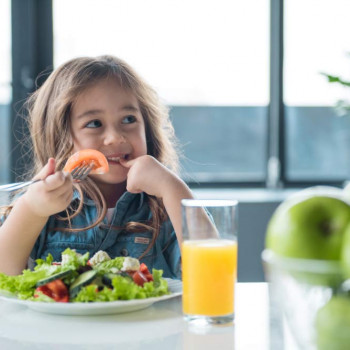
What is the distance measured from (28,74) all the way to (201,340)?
2.62m

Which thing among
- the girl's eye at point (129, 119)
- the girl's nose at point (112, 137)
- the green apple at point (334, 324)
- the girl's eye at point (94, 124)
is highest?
the girl's eye at point (129, 119)

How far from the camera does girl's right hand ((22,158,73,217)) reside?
3.96 ft

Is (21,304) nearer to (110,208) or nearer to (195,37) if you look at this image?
(110,208)

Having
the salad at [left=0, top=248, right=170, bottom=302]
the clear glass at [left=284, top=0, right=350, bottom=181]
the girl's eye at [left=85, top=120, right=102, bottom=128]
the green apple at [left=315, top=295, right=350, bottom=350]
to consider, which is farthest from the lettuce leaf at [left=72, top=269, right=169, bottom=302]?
the clear glass at [left=284, top=0, right=350, bottom=181]

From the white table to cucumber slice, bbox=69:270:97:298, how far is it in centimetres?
4

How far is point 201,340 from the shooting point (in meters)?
0.81

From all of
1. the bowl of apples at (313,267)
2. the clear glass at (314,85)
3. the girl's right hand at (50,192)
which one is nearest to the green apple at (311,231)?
the bowl of apples at (313,267)

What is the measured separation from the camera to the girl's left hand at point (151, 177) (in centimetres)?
143

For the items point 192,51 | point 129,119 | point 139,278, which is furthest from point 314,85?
point 139,278

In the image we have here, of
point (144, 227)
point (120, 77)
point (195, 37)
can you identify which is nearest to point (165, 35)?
point (195, 37)

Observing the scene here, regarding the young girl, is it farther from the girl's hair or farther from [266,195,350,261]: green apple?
[266,195,350,261]: green apple

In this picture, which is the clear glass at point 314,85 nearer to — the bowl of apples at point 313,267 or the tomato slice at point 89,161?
the tomato slice at point 89,161

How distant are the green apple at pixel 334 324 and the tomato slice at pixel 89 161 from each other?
879mm

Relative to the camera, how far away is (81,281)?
0.97 meters
